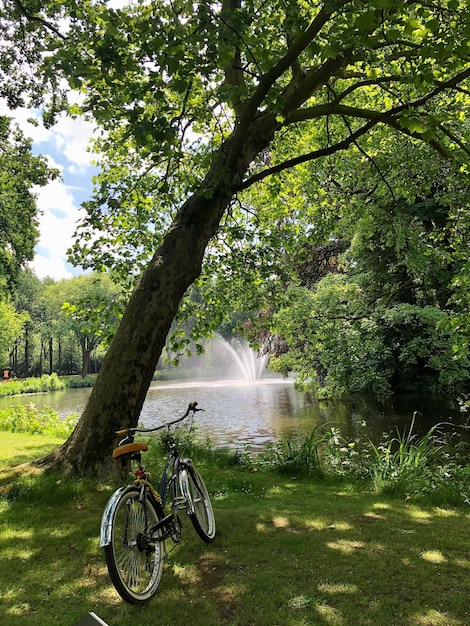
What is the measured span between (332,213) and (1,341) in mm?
40564

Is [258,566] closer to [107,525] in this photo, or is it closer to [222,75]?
[107,525]

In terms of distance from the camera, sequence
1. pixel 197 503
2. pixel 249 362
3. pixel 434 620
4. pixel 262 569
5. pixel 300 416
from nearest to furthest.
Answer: pixel 434 620
pixel 262 569
pixel 197 503
pixel 300 416
pixel 249 362

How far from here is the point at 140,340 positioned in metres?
5.21

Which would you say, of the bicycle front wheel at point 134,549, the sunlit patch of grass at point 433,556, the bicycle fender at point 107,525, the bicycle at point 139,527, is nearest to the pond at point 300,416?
the sunlit patch of grass at point 433,556

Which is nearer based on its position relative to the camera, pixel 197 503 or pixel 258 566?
pixel 258 566

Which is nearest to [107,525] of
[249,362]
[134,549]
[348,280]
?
[134,549]

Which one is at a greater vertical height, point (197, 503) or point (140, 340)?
point (140, 340)

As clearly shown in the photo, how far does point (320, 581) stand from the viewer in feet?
10.9

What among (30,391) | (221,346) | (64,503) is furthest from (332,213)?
(221,346)

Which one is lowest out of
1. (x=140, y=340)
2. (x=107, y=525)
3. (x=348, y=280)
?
(x=107, y=525)

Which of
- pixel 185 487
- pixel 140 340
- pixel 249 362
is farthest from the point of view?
pixel 249 362

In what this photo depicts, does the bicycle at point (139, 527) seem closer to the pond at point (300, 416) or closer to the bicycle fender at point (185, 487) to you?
the bicycle fender at point (185, 487)

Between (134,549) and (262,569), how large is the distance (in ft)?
3.67

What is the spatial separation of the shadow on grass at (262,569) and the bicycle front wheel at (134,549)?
0.13 metres
